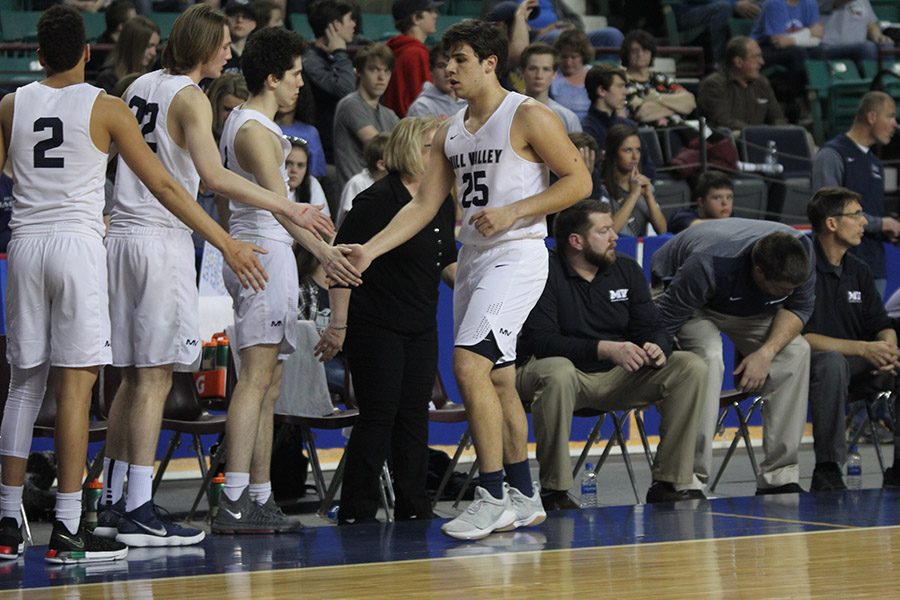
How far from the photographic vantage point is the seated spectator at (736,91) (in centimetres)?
1270

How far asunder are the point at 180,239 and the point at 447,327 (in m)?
3.91

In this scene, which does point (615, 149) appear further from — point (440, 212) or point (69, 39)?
point (69, 39)

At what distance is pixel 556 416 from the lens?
24.0ft

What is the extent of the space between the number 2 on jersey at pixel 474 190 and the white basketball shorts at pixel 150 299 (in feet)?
3.68

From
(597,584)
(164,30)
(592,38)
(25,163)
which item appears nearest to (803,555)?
(597,584)

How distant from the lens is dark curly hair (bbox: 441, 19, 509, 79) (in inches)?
242

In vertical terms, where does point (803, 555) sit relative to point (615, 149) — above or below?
below

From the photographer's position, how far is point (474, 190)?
6211mm

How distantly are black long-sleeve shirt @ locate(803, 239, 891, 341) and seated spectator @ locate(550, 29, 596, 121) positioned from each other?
3.11 m

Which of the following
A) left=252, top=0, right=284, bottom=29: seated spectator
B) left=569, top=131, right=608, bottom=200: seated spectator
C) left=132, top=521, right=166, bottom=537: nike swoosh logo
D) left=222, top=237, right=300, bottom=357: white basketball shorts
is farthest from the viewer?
left=252, top=0, right=284, bottom=29: seated spectator

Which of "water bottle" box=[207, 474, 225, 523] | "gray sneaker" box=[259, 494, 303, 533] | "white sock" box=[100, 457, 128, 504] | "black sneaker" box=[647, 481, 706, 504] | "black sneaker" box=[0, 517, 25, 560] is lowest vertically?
"black sneaker" box=[647, 481, 706, 504]

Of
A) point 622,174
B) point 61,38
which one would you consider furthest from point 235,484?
point 622,174

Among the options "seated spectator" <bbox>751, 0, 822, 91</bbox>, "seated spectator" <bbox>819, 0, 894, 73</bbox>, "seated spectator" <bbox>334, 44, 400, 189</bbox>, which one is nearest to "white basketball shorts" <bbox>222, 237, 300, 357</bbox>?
"seated spectator" <bbox>334, 44, 400, 189</bbox>

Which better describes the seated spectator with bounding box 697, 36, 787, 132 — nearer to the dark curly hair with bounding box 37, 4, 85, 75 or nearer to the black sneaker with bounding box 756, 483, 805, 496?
the black sneaker with bounding box 756, 483, 805, 496
